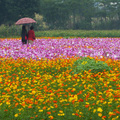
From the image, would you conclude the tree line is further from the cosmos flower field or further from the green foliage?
the green foliage

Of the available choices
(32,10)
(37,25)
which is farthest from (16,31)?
(32,10)

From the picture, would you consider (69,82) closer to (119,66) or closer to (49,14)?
(119,66)

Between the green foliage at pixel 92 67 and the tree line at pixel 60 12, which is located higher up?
the tree line at pixel 60 12

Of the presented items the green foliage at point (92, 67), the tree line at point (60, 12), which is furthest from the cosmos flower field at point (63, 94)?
the tree line at point (60, 12)

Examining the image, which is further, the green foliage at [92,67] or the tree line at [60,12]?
the tree line at [60,12]

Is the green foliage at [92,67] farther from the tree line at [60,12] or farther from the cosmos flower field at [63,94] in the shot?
the tree line at [60,12]

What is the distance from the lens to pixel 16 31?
3142 centimetres

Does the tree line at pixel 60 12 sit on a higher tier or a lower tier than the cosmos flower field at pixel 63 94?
higher

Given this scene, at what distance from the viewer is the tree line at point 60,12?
5341cm

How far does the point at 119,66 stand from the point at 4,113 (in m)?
5.57

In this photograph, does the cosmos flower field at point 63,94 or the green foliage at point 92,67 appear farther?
the green foliage at point 92,67

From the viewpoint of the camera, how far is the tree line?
53.4 metres

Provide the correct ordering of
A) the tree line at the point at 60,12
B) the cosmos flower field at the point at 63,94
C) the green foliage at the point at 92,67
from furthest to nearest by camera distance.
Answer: the tree line at the point at 60,12
the green foliage at the point at 92,67
the cosmos flower field at the point at 63,94

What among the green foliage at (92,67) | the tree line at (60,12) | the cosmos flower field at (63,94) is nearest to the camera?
the cosmos flower field at (63,94)
